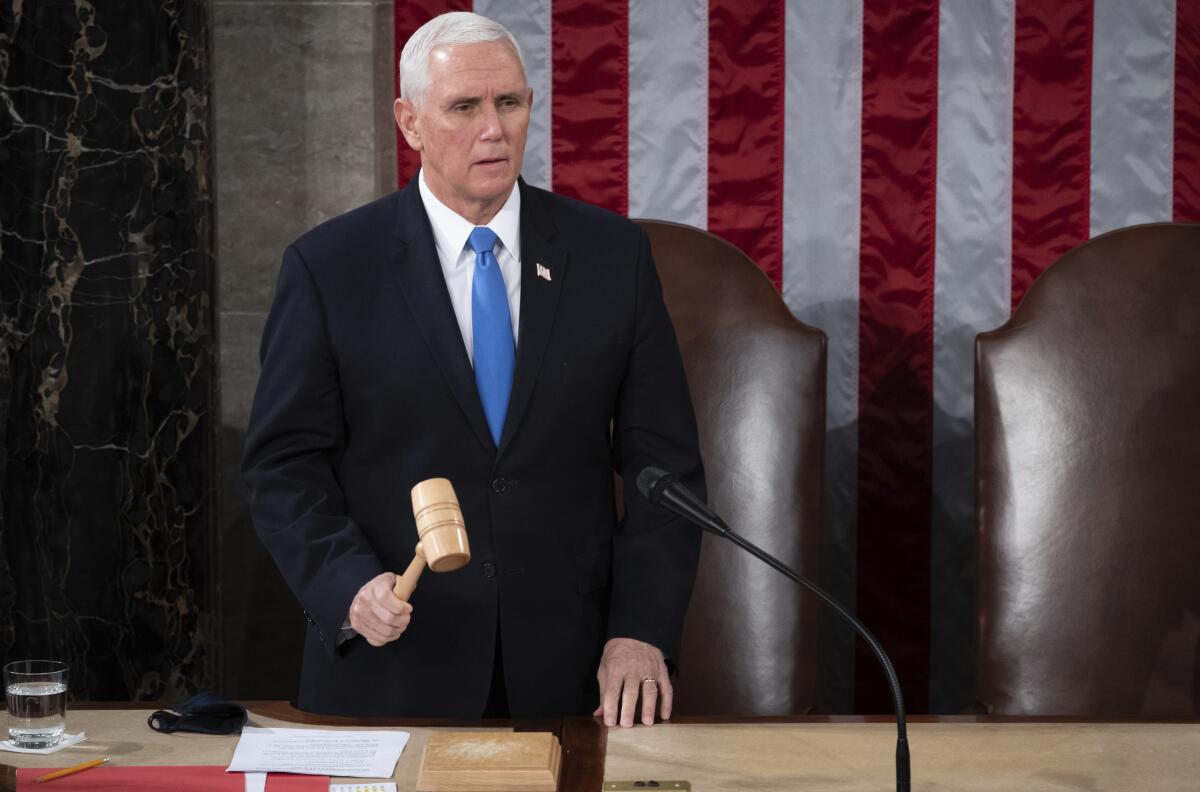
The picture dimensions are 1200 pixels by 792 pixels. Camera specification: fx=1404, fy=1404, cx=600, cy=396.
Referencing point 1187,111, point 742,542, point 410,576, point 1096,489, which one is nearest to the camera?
point 742,542

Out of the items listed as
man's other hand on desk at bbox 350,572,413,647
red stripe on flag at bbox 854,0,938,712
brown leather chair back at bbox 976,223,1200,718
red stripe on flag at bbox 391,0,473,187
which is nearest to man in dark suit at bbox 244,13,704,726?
man's other hand on desk at bbox 350,572,413,647

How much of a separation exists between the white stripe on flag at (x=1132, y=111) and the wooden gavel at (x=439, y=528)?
2.16 meters

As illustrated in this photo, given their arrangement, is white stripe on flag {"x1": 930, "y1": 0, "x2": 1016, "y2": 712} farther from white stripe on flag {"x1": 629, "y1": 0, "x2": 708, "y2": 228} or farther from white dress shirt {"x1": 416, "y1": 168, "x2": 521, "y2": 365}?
white dress shirt {"x1": 416, "y1": 168, "x2": 521, "y2": 365}

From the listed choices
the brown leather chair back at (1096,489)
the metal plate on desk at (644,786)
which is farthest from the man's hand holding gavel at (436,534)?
the brown leather chair back at (1096,489)

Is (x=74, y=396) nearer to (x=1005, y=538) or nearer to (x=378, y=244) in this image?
(x=378, y=244)

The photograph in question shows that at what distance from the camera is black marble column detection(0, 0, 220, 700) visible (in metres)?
2.94

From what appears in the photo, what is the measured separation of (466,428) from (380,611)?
375 millimetres

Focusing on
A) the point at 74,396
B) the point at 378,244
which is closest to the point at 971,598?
the point at 378,244

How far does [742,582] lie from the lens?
9.18 feet

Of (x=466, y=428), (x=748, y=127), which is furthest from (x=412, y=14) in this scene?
(x=466, y=428)

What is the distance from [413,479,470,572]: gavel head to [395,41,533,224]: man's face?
612 mm

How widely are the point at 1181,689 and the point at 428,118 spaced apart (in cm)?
184

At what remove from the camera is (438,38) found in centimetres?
199

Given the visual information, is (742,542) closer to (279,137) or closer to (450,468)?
(450,468)
